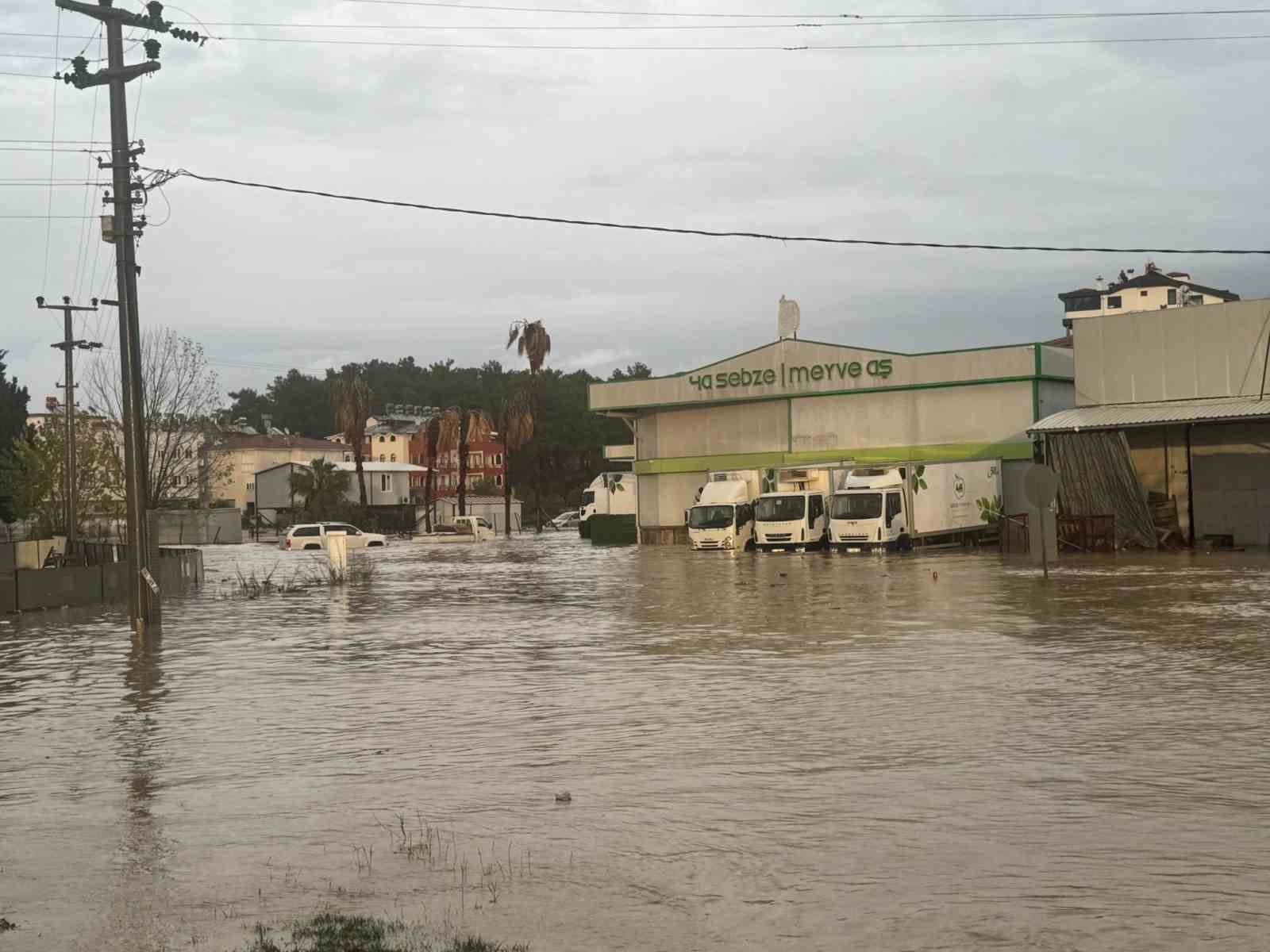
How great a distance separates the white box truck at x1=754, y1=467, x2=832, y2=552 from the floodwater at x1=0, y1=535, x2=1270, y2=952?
30.0 meters

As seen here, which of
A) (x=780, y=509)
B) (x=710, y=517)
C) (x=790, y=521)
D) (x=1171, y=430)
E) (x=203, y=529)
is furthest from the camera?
(x=203, y=529)

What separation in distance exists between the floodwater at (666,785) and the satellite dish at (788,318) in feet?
146

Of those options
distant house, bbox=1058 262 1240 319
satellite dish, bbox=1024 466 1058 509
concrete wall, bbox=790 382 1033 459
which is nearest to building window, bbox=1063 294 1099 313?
distant house, bbox=1058 262 1240 319

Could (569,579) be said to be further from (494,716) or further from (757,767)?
(757,767)

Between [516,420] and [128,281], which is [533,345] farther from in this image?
[128,281]

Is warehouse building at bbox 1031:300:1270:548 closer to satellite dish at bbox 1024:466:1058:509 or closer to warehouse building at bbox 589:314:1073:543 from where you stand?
warehouse building at bbox 589:314:1073:543

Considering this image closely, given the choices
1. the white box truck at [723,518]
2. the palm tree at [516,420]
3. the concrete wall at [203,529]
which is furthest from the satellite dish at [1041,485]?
the palm tree at [516,420]

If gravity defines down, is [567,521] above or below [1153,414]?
below

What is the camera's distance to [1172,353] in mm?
45750

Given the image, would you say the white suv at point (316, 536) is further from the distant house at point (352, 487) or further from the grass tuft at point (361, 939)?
the grass tuft at point (361, 939)

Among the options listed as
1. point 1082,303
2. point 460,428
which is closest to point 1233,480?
point 460,428

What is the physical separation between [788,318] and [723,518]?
14.1 meters

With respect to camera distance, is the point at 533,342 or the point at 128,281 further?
the point at 533,342

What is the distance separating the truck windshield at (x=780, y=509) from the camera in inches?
2060
